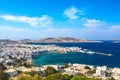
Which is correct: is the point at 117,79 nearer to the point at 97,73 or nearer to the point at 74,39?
the point at 97,73

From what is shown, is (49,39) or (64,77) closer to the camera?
(64,77)

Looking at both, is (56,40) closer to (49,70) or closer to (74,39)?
(74,39)

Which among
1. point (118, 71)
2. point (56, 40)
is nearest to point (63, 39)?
point (56, 40)

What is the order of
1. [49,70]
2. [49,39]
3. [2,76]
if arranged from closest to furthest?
[2,76]
[49,70]
[49,39]

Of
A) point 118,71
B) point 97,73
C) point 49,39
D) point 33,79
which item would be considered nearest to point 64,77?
point 33,79

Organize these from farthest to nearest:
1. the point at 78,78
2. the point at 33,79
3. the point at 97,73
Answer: the point at 97,73 → the point at 78,78 → the point at 33,79

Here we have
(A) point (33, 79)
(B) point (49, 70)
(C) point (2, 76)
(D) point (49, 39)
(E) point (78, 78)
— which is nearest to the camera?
(A) point (33, 79)

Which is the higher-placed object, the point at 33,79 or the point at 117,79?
the point at 33,79

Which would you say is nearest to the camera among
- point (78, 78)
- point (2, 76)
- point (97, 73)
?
point (78, 78)

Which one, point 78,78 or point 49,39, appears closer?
point 78,78
